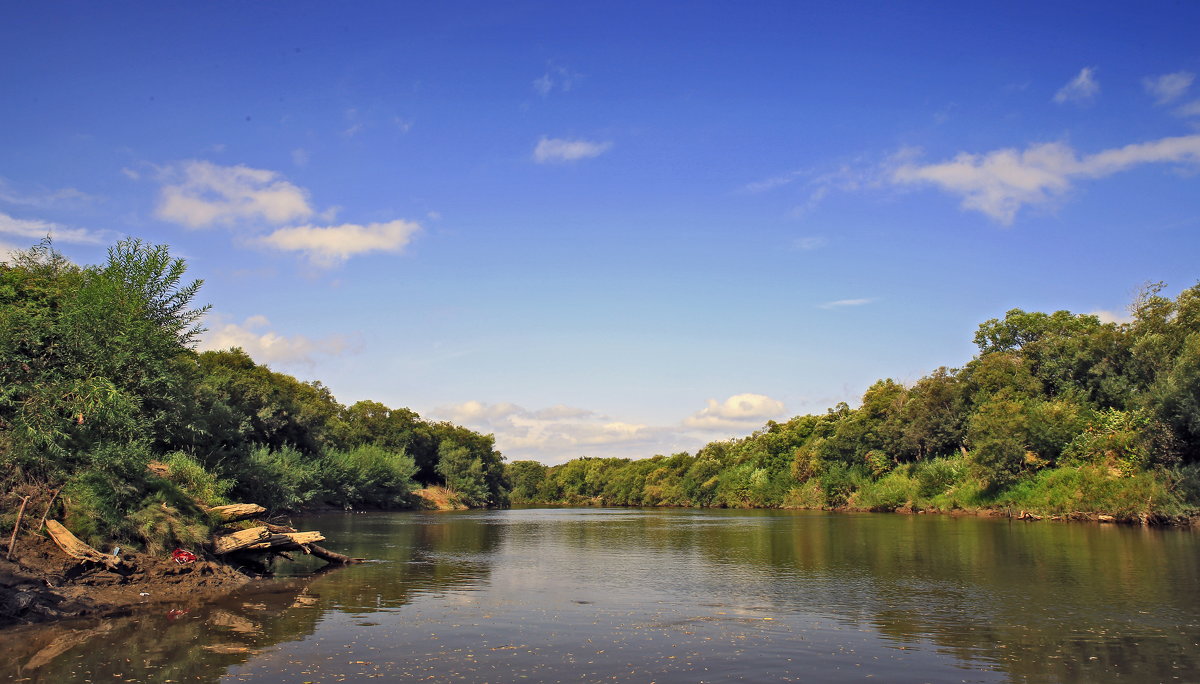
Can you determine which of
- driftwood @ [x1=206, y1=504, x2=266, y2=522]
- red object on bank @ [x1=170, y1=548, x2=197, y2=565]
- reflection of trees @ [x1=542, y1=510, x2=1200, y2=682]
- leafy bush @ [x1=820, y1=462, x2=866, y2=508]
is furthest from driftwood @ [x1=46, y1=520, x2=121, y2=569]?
leafy bush @ [x1=820, y1=462, x2=866, y2=508]

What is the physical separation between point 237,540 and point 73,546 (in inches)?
224

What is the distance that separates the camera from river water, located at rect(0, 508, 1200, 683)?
1373cm

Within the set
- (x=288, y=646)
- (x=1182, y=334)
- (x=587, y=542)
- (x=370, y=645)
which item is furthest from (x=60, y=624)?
(x=1182, y=334)

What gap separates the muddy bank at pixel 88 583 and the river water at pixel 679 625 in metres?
0.97

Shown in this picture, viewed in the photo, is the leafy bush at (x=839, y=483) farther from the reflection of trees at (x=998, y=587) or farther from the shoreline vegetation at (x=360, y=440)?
the reflection of trees at (x=998, y=587)

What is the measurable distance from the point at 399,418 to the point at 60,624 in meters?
116

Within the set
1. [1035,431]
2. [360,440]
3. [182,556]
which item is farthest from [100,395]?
[360,440]

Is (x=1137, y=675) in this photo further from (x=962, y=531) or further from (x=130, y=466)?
(x=962, y=531)

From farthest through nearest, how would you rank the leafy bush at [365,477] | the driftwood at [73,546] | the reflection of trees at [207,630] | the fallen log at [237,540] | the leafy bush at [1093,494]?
the leafy bush at [365,477], the leafy bush at [1093,494], the fallen log at [237,540], the driftwood at [73,546], the reflection of trees at [207,630]

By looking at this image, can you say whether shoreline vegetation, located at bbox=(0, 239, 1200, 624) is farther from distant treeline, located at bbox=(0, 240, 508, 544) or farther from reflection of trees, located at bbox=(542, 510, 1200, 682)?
reflection of trees, located at bbox=(542, 510, 1200, 682)

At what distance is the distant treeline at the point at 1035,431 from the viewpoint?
46906 millimetres

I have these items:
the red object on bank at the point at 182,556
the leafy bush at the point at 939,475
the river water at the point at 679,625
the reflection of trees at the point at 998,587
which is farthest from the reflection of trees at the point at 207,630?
the leafy bush at the point at 939,475

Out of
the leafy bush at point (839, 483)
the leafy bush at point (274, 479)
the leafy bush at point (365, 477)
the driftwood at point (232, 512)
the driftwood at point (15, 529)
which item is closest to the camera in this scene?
the driftwood at point (15, 529)

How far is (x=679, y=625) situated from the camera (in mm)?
18172
